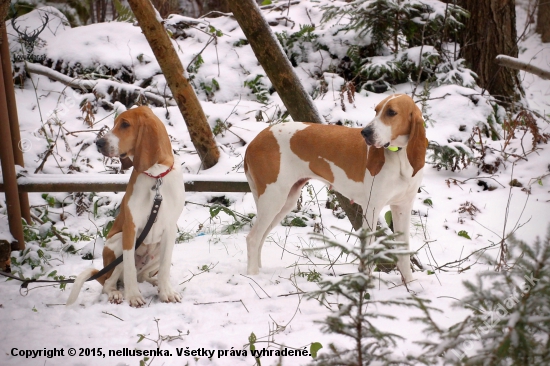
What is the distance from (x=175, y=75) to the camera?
214 inches

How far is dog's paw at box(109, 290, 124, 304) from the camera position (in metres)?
3.21

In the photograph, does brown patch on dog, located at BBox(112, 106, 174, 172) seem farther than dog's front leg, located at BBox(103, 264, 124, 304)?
No

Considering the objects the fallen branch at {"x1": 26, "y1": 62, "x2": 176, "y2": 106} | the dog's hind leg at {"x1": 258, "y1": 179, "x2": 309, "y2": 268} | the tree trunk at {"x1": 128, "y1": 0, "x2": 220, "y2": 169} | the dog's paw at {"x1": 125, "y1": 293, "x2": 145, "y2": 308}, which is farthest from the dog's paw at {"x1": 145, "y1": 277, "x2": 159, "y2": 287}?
the fallen branch at {"x1": 26, "y1": 62, "x2": 176, "y2": 106}

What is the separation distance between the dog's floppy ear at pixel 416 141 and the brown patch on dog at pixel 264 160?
101 cm

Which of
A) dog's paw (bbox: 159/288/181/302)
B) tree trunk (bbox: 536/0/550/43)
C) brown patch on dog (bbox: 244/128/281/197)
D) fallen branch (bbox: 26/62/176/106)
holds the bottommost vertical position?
dog's paw (bbox: 159/288/181/302)

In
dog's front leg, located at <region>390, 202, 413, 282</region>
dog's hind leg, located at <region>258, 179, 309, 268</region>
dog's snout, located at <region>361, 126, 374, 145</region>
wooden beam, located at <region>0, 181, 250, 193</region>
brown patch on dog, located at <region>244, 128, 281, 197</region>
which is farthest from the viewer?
wooden beam, located at <region>0, 181, 250, 193</region>

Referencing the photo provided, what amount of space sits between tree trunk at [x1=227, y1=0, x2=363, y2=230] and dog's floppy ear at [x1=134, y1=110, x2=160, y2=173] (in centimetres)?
169

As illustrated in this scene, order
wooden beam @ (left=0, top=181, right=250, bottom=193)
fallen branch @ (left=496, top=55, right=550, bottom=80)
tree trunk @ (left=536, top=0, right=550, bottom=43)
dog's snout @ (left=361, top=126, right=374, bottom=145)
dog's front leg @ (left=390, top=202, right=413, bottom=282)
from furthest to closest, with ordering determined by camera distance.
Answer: tree trunk @ (left=536, top=0, right=550, bottom=43) → wooden beam @ (left=0, top=181, right=250, bottom=193) → dog's front leg @ (left=390, top=202, right=413, bottom=282) → fallen branch @ (left=496, top=55, right=550, bottom=80) → dog's snout @ (left=361, top=126, right=374, bottom=145)

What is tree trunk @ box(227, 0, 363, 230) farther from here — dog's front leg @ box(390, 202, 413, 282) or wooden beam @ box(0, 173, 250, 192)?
wooden beam @ box(0, 173, 250, 192)

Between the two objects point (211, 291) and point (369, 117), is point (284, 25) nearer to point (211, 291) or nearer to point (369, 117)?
point (369, 117)

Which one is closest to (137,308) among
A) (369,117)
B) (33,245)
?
(33,245)

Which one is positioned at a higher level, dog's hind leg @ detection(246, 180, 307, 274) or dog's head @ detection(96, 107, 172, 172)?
dog's head @ detection(96, 107, 172, 172)

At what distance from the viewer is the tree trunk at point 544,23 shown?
1291 cm

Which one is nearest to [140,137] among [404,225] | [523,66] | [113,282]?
[113,282]
